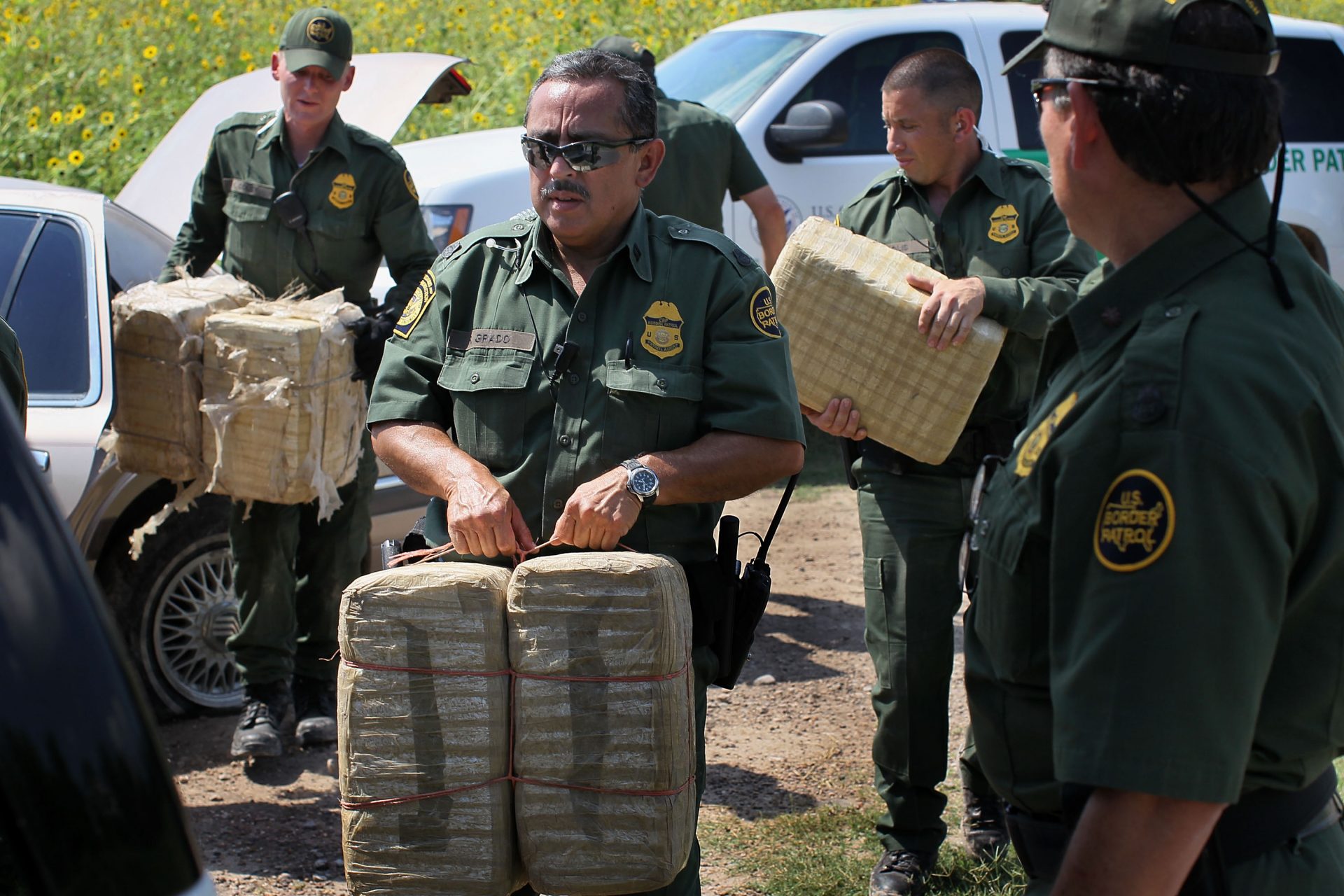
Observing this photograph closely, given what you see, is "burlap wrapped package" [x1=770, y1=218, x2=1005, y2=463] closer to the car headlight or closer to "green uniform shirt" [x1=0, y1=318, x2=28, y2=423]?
"green uniform shirt" [x1=0, y1=318, x2=28, y2=423]

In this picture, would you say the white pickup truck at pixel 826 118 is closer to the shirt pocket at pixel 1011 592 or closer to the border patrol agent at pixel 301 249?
the border patrol agent at pixel 301 249

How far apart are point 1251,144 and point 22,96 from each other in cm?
1008

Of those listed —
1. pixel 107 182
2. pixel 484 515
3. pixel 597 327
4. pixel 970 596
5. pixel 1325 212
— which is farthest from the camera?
pixel 107 182

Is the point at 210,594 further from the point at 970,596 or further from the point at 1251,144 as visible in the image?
the point at 1251,144

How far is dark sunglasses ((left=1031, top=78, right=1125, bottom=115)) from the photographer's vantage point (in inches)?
61.9

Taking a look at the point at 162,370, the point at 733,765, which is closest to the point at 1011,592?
the point at 733,765

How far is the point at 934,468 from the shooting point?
146 inches

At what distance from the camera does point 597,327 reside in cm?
281

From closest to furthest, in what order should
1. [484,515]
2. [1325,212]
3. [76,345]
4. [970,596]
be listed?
[970,596] < [484,515] < [76,345] < [1325,212]

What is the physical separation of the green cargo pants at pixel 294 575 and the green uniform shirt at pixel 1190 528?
333 cm

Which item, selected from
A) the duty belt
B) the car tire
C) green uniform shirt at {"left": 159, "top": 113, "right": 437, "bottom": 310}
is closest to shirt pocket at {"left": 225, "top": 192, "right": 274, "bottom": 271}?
green uniform shirt at {"left": 159, "top": 113, "right": 437, "bottom": 310}

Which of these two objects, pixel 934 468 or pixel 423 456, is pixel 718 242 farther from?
pixel 934 468

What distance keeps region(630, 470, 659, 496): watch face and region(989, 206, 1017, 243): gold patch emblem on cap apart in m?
1.61

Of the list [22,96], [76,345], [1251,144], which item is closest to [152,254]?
[76,345]
